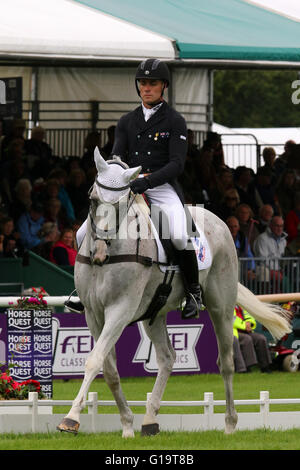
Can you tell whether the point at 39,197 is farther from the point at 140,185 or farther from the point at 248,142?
the point at 248,142

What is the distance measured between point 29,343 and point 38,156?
918cm

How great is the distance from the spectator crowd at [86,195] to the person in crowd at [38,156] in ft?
0.05

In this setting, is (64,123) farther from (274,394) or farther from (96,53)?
(274,394)

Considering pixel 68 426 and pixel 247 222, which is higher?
pixel 247 222

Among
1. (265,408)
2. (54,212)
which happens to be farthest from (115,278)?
(54,212)

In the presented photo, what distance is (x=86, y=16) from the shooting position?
17.4 m

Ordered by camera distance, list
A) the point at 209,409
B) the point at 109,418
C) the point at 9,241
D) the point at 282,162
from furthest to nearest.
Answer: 1. the point at 282,162
2. the point at 9,241
3. the point at 209,409
4. the point at 109,418

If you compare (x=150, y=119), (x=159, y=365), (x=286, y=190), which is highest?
(x=150, y=119)

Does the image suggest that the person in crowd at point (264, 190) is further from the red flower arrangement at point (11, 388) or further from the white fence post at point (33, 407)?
the white fence post at point (33, 407)

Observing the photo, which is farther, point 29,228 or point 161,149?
point 29,228

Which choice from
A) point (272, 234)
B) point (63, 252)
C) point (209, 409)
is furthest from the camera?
point (272, 234)

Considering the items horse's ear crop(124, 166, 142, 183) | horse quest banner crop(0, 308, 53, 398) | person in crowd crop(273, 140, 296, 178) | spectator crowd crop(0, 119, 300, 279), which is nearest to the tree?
person in crowd crop(273, 140, 296, 178)

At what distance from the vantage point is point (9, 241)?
16281mm
